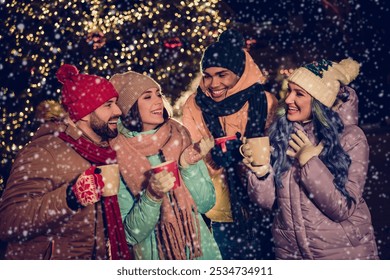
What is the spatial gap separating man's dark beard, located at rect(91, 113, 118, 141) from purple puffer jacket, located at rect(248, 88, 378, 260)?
1.10 meters

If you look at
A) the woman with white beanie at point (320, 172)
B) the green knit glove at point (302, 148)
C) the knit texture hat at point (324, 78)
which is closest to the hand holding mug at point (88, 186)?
the woman with white beanie at point (320, 172)

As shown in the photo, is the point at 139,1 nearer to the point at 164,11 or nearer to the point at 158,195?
the point at 164,11

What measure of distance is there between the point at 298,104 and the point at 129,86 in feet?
4.24

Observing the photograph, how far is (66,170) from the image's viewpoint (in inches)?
180

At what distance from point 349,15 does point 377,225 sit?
184 cm

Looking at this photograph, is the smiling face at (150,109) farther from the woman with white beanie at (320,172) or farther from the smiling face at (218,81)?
the woman with white beanie at (320,172)

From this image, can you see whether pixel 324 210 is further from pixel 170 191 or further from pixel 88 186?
pixel 88 186

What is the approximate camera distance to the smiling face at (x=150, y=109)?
468 centimetres

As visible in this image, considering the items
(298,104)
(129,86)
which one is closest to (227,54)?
(298,104)

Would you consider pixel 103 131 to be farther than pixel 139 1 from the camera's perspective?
No
